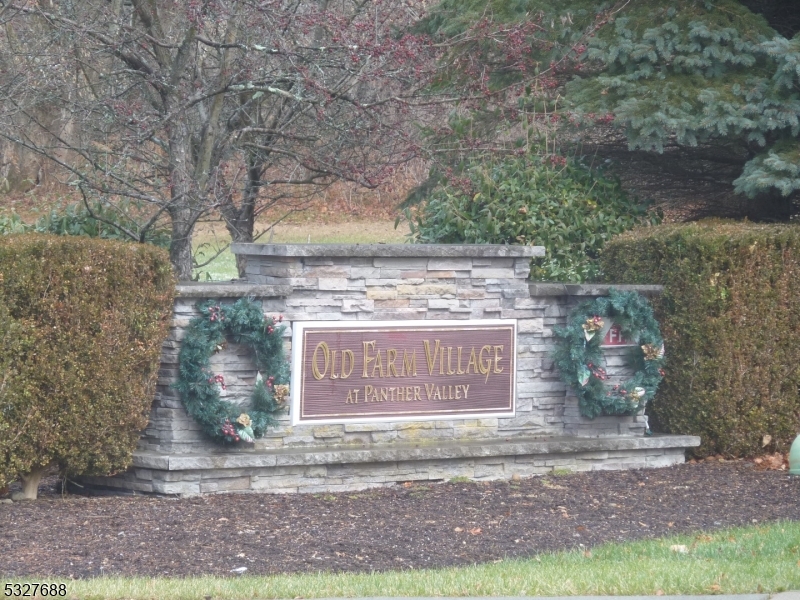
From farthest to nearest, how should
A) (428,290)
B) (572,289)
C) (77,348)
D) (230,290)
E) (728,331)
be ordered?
(728,331) → (572,289) → (428,290) → (230,290) → (77,348)

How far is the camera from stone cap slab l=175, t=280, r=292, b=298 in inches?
282

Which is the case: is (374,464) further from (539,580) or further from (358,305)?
(539,580)

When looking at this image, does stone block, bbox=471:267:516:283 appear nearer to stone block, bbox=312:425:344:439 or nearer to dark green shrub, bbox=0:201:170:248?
stone block, bbox=312:425:344:439

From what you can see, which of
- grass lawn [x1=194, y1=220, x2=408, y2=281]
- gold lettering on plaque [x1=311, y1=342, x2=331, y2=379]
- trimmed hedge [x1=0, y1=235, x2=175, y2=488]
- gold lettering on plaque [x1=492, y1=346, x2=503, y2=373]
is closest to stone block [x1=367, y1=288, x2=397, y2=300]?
gold lettering on plaque [x1=311, y1=342, x2=331, y2=379]

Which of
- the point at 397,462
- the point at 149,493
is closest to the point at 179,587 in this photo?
the point at 149,493

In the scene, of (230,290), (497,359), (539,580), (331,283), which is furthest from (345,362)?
(539,580)

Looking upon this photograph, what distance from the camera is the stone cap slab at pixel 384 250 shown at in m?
7.48

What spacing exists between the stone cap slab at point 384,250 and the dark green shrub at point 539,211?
5.12 feet

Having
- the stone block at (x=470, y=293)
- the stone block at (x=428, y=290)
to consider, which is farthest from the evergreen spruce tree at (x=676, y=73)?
the stone block at (x=428, y=290)

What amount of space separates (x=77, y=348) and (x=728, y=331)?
5.21m

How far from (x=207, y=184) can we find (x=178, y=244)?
60 centimetres

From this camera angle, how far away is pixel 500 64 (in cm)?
1047

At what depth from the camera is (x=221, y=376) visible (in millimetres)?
7238

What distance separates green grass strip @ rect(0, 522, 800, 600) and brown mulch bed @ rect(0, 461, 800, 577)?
1.21 feet
